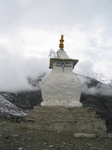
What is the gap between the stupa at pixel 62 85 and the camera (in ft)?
38.5

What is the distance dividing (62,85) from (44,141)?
3507 mm

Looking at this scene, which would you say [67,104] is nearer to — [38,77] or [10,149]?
[10,149]

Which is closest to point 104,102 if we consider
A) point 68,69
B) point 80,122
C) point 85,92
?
point 85,92

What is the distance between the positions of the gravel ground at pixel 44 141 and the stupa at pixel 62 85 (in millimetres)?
1858

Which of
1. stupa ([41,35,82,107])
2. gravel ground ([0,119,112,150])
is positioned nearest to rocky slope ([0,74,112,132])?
stupa ([41,35,82,107])

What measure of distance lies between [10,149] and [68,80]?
5191 millimetres

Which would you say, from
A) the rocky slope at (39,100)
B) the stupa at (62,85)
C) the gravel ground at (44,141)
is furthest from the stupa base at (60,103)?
the rocky slope at (39,100)

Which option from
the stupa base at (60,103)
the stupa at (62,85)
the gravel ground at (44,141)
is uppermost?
the stupa at (62,85)

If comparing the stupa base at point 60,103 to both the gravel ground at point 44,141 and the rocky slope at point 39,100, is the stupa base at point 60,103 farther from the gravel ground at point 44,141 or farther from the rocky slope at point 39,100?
the rocky slope at point 39,100

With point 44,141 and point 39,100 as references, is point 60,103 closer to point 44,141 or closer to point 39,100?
point 44,141

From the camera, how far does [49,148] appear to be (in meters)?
7.73

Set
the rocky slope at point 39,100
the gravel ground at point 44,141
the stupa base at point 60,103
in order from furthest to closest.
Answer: the rocky slope at point 39,100 → the stupa base at point 60,103 → the gravel ground at point 44,141

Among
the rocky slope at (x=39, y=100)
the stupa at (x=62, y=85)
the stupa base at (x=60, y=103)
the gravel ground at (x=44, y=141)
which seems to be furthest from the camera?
the rocky slope at (x=39, y=100)

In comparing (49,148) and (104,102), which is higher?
(104,102)
